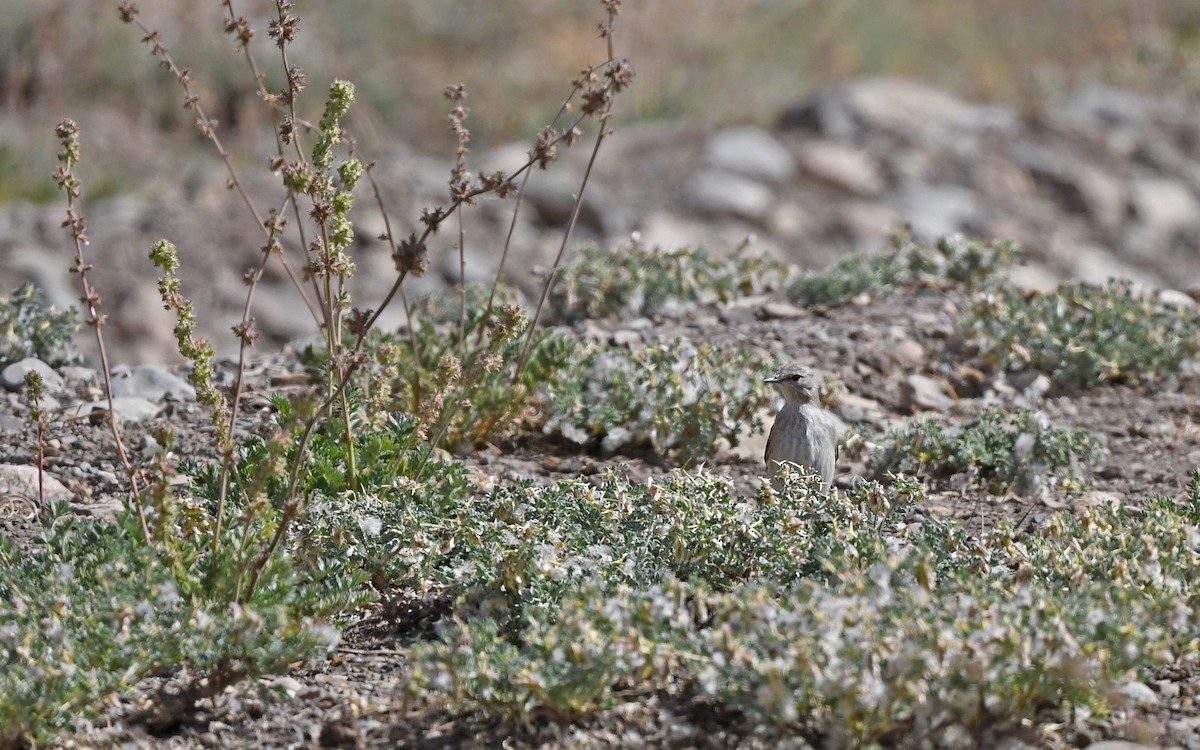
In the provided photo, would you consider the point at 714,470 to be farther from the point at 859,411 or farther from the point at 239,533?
the point at 239,533

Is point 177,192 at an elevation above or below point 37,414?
above

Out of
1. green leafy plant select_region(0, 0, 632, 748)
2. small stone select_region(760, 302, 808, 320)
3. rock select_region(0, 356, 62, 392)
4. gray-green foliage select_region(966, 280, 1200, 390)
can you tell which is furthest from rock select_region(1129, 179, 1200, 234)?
rock select_region(0, 356, 62, 392)

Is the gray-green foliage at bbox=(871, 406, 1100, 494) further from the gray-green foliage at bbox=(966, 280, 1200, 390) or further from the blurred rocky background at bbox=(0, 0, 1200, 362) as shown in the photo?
the blurred rocky background at bbox=(0, 0, 1200, 362)

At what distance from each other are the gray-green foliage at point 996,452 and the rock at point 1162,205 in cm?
678

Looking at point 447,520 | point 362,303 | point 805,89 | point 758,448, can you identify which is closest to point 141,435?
point 447,520

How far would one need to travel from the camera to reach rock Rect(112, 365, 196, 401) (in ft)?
17.4

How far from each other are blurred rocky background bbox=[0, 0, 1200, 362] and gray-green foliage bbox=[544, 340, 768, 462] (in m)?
3.68

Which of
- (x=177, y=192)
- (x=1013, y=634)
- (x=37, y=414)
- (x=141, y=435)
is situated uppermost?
(x=177, y=192)

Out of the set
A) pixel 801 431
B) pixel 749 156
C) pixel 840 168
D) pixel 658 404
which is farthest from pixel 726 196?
pixel 801 431

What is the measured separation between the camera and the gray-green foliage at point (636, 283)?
247 inches

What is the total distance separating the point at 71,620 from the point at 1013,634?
1.95 meters

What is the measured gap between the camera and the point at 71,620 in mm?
3062

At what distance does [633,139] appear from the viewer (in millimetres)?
10828

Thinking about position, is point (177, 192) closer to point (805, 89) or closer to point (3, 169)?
point (3, 169)
